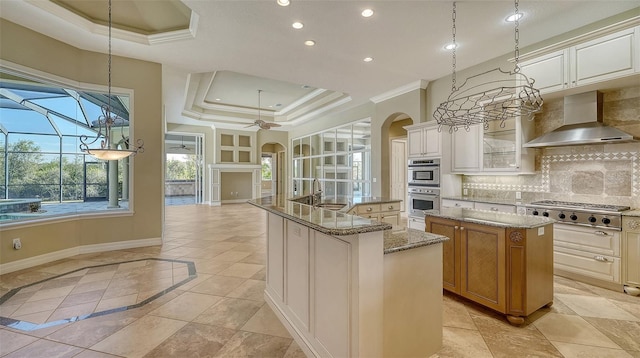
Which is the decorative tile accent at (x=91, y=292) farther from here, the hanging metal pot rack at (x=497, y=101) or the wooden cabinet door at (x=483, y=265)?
the hanging metal pot rack at (x=497, y=101)

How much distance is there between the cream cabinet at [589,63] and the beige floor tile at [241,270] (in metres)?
4.48

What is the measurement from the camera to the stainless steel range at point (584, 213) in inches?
117

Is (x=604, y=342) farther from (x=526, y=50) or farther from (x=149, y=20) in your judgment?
(x=149, y=20)

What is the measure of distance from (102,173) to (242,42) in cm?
326

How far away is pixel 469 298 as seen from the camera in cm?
258

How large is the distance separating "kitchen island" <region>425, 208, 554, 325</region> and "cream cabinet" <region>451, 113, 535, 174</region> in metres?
1.79

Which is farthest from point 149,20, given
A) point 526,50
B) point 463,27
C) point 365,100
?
point 526,50

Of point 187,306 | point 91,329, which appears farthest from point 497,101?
point 91,329

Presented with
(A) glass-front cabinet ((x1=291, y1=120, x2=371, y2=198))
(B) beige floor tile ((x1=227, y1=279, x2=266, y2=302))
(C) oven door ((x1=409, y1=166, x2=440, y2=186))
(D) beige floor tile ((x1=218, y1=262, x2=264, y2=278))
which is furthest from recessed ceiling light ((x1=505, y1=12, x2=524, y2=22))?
(D) beige floor tile ((x1=218, y1=262, x2=264, y2=278))

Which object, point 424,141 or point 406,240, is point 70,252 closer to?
point 406,240

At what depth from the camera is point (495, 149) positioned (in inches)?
170

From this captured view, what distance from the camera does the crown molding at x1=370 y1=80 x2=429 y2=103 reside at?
556cm

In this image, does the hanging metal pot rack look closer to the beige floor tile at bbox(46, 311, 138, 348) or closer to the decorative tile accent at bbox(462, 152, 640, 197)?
the decorative tile accent at bbox(462, 152, 640, 197)

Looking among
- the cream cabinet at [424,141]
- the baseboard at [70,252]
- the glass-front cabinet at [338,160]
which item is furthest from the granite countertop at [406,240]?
the glass-front cabinet at [338,160]
